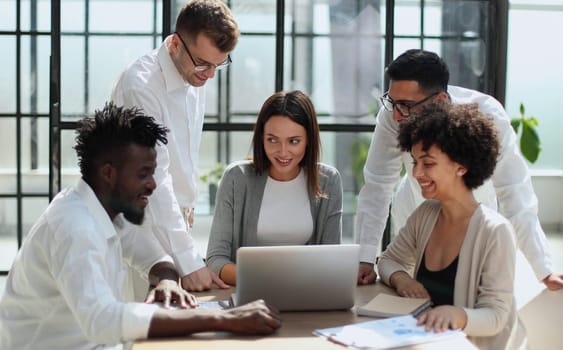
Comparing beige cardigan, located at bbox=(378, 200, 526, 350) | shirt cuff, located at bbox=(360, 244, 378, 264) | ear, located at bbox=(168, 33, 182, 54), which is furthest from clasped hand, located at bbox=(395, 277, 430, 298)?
ear, located at bbox=(168, 33, 182, 54)

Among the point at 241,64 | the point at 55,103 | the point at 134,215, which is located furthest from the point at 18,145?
the point at 134,215

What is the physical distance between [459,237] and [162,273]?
2.85 feet

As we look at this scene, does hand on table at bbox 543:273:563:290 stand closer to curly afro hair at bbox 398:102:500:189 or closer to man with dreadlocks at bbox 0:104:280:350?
curly afro hair at bbox 398:102:500:189

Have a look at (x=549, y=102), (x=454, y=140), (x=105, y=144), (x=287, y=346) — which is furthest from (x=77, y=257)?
(x=549, y=102)

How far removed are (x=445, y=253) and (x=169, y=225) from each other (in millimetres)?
914

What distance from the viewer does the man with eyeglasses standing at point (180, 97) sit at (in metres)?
2.78

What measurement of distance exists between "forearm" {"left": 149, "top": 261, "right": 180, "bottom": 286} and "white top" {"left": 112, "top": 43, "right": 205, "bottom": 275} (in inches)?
4.1

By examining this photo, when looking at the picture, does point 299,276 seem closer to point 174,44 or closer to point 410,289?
point 410,289

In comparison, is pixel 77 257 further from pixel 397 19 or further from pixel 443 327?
pixel 397 19

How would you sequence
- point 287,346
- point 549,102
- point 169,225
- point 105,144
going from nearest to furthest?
point 287,346
point 105,144
point 169,225
point 549,102

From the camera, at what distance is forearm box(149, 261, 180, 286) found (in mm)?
2491

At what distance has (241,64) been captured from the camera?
15.1 feet

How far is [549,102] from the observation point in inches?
217

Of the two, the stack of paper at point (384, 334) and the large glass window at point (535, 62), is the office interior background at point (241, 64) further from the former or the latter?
the stack of paper at point (384, 334)
